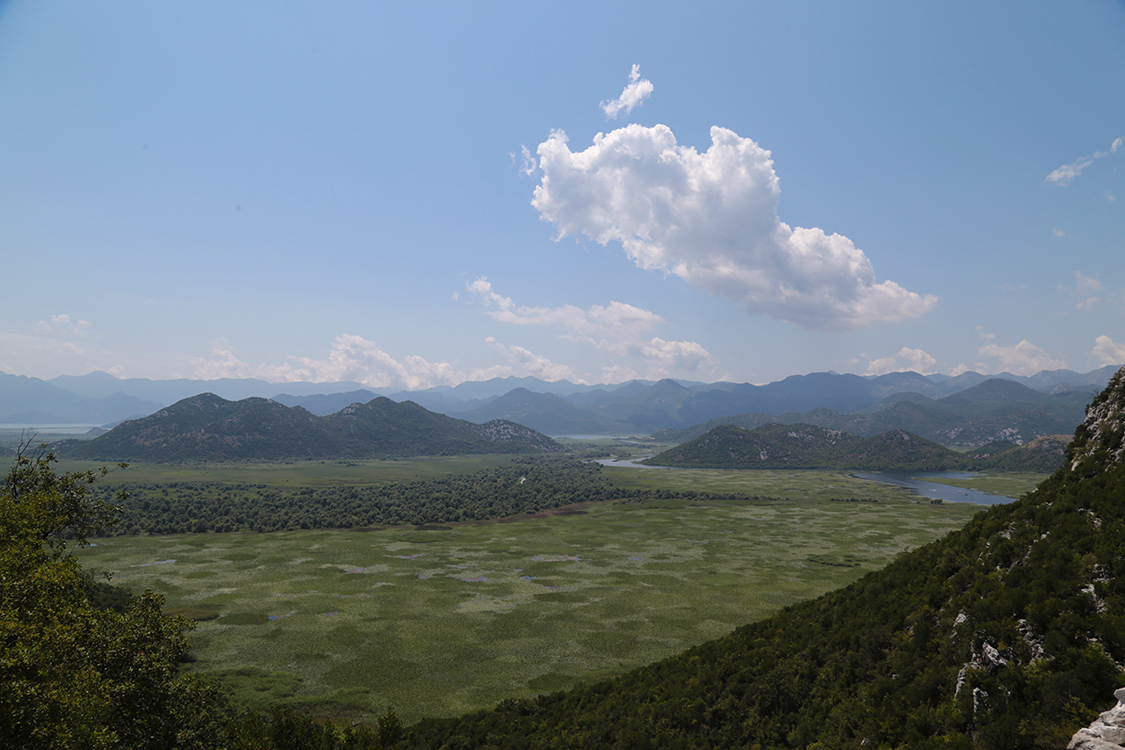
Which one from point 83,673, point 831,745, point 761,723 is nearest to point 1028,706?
point 831,745

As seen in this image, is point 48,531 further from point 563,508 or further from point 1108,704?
point 563,508

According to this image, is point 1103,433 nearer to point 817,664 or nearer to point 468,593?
point 817,664

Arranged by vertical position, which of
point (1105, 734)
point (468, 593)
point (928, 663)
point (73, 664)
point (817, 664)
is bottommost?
point (468, 593)

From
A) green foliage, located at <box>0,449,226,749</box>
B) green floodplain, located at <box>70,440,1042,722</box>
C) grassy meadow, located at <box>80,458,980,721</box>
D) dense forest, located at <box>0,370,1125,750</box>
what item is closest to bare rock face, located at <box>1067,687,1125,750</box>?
dense forest, located at <box>0,370,1125,750</box>

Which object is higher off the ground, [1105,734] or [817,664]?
[1105,734]

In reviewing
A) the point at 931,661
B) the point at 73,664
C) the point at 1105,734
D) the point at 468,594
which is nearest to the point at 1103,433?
the point at 931,661
